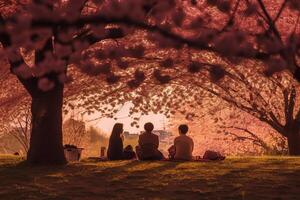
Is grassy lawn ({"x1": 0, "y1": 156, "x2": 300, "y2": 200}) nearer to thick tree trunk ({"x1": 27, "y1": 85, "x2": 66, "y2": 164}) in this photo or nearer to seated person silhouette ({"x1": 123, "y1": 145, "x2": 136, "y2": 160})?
thick tree trunk ({"x1": 27, "y1": 85, "x2": 66, "y2": 164})

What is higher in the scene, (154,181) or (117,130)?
(117,130)

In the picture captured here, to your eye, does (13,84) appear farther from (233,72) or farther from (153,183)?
(153,183)

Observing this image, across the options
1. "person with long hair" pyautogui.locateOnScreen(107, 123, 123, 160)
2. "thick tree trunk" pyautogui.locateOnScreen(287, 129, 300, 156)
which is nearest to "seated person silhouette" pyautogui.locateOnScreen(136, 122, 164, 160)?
"person with long hair" pyautogui.locateOnScreen(107, 123, 123, 160)

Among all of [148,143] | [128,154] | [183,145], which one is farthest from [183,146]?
[128,154]

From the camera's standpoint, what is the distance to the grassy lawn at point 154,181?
10711 mm

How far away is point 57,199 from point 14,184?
2181mm

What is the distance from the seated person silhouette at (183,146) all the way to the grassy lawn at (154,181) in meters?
0.76

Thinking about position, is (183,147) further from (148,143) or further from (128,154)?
(128,154)

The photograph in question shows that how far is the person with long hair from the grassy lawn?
1230mm

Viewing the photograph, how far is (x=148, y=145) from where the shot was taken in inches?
645

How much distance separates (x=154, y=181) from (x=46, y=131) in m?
4.96

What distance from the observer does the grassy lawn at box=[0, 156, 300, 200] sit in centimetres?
1071

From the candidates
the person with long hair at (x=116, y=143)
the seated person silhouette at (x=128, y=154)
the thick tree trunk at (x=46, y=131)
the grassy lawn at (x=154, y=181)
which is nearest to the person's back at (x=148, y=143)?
the grassy lawn at (x=154, y=181)

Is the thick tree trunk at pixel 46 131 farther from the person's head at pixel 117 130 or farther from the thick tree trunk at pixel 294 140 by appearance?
the thick tree trunk at pixel 294 140
